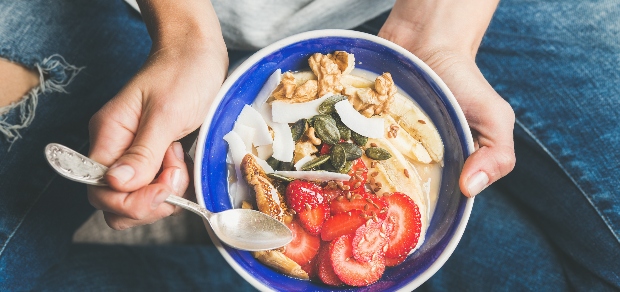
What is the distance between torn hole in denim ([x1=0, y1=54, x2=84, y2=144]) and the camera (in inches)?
44.2

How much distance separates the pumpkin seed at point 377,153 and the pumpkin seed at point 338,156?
59mm

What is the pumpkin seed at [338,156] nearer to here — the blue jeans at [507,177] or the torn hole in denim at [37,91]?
the blue jeans at [507,177]

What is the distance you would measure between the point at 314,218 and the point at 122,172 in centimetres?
32

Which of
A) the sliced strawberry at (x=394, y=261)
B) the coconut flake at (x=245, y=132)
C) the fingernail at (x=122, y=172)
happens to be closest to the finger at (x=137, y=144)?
the fingernail at (x=122, y=172)

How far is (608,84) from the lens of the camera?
1278mm

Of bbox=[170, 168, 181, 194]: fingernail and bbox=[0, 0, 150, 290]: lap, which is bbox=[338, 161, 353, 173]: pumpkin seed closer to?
bbox=[170, 168, 181, 194]: fingernail

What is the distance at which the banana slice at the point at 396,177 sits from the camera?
0.98m

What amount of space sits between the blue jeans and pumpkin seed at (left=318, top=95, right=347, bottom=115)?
44 cm

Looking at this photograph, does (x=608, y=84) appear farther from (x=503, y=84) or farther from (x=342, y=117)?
(x=342, y=117)

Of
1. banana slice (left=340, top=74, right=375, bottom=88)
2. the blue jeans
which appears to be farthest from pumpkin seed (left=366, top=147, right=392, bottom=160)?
the blue jeans

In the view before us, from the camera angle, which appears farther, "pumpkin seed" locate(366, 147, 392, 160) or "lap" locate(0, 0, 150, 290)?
"lap" locate(0, 0, 150, 290)

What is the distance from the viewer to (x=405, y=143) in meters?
1.00

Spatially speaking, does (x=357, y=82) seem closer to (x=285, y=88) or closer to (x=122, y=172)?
(x=285, y=88)

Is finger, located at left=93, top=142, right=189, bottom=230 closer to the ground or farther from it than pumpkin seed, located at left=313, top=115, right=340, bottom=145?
farther from it
